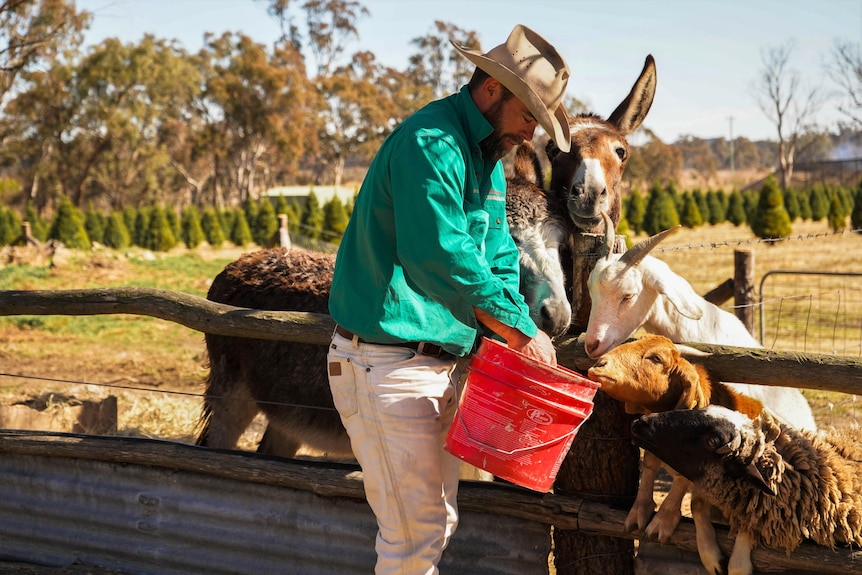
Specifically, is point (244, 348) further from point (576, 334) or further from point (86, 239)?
point (86, 239)

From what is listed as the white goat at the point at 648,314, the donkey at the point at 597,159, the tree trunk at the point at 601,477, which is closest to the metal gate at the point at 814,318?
the donkey at the point at 597,159

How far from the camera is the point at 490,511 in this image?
3.68 meters

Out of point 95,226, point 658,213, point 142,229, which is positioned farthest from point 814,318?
point 95,226

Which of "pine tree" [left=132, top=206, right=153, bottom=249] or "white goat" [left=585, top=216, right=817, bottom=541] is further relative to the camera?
"pine tree" [left=132, top=206, right=153, bottom=249]

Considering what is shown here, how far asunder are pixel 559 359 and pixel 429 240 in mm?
1173

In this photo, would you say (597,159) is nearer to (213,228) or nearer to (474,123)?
(474,123)

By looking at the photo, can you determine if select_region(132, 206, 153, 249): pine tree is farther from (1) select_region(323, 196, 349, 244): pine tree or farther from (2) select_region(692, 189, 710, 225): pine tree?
(2) select_region(692, 189, 710, 225): pine tree

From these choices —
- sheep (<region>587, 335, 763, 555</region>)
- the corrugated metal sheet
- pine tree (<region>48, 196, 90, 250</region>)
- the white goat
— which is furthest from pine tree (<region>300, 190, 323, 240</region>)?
sheep (<region>587, 335, 763, 555</region>)

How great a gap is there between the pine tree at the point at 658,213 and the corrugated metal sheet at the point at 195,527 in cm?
3457

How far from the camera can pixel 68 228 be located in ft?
113

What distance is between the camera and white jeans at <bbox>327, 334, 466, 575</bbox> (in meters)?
2.85

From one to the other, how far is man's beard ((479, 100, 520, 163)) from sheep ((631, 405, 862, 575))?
1.08 metres

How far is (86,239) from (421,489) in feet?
115

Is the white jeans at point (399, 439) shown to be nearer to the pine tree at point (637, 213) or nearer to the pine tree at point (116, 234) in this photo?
the pine tree at point (116, 234)
